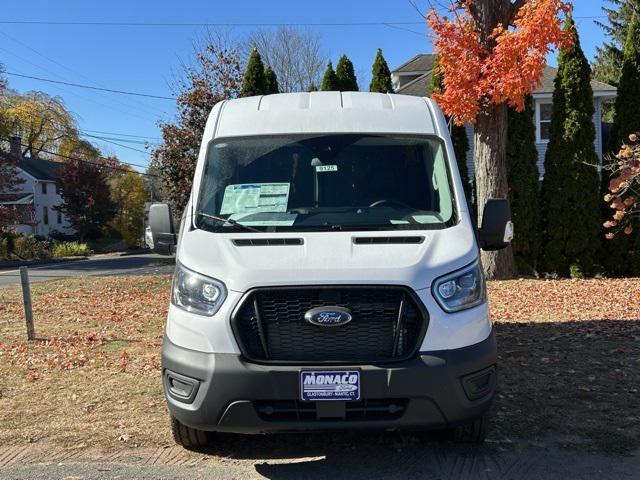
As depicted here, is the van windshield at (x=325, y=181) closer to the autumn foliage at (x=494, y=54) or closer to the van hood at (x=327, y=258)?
A: the van hood at (x=327, y=258)

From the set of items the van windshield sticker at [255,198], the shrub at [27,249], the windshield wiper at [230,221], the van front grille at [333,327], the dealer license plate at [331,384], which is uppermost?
the van windshield sticker at [255,198]

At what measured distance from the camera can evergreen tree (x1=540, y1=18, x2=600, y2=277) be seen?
1357 centimetres

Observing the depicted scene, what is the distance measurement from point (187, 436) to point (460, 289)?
1.99m

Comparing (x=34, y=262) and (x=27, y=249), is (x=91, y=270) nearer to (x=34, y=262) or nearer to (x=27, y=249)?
(x=34, y=262)

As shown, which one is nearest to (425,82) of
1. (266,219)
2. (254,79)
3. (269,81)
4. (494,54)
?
(269,81)

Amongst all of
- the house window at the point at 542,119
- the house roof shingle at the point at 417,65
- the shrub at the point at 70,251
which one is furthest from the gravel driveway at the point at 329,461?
the shrub at the point at 70,251

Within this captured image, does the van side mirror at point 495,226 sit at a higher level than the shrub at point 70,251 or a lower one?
higher

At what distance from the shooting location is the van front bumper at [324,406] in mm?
3184

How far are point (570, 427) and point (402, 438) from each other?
1.27 metres

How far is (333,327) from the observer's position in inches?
128

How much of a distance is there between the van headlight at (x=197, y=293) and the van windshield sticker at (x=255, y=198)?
2.36ft

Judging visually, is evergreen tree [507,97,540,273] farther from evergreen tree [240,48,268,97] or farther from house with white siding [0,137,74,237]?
house with white siding [0,137,74,237]

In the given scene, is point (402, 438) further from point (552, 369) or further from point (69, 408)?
point (69, 408)

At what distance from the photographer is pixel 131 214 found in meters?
49.2
